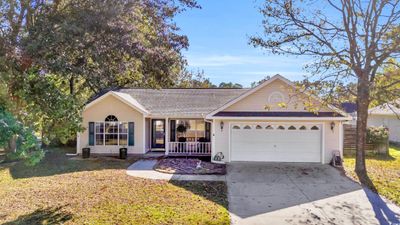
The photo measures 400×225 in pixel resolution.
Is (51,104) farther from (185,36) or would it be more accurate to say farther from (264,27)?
(264,27)

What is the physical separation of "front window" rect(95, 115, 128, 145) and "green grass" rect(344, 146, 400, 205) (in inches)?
509

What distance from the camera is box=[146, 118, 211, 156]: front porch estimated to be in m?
20.7

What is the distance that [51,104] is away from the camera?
8516 millimetres

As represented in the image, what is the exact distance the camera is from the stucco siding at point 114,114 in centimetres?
2025

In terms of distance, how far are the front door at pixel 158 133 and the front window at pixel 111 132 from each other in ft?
8.44

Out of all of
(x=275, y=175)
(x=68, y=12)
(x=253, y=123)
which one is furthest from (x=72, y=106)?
(x=253, y=123)

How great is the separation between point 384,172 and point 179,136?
12.4m

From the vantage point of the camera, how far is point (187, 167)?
16312 millimetres

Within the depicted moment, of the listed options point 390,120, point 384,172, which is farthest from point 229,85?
point 384,172

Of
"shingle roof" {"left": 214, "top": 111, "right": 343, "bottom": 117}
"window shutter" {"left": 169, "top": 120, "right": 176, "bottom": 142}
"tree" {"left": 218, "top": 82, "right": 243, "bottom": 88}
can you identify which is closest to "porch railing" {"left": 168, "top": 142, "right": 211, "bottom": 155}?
"window shutter" {"left": 169, "top": 120, "right": 176, "bottom": 142}

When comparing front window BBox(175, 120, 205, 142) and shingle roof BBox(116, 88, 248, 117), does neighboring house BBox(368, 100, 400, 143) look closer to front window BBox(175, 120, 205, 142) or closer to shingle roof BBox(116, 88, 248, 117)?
shingle roof BBox(116, 88, 248, 117)

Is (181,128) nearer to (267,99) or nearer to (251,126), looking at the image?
(251,126)

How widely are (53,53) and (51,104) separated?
5.52ft

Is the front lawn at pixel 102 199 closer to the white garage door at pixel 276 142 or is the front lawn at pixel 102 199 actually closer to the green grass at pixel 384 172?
the white garage door at pixel 276 142
